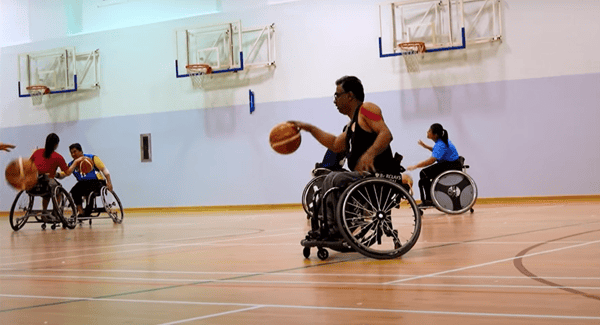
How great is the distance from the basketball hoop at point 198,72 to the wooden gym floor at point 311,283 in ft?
28.4

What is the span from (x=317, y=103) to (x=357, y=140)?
9.58 m

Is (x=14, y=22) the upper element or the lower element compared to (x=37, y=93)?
upper

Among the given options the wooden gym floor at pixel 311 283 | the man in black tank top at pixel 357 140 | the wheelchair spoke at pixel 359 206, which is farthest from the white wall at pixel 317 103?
the wheelchair spoke at pixel 359 206

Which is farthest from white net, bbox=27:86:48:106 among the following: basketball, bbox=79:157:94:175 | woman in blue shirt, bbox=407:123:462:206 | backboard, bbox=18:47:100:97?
woman in blue shirt, bbox=407:123:462:206

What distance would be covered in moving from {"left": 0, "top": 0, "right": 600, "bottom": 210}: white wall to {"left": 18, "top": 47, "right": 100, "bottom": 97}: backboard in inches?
9.2

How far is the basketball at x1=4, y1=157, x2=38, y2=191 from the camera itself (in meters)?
7.58

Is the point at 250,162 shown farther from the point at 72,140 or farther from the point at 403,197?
the point at 403,197

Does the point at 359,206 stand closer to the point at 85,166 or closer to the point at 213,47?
the point at 85,166

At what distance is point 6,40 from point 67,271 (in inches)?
560

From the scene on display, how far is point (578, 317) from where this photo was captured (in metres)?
2.23

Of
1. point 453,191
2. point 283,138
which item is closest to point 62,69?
point 453,191

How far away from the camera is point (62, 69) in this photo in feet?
52.7

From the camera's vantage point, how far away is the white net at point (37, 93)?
15.9 metres

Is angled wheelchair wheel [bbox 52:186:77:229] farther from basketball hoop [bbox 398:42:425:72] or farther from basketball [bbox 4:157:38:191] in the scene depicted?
basketball hoop [bbox 398:42:425:72]
